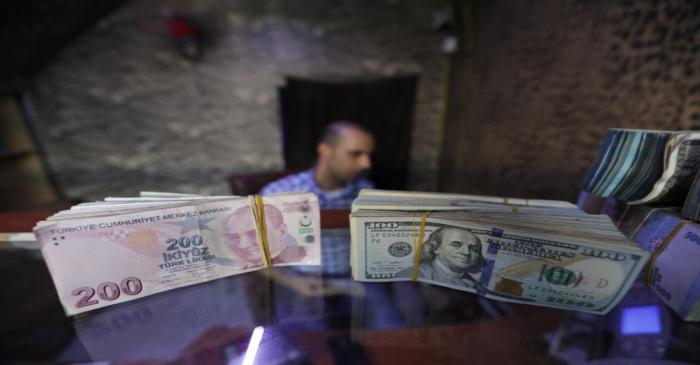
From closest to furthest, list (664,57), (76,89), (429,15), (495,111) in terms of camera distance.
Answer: (664,57) → (495,111) → (76,89) → (429,15)

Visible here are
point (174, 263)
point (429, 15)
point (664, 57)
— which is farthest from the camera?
point (429, 15)

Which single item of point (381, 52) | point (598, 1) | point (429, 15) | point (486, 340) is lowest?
point (486, 340)

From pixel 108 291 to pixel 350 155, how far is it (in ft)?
3.73

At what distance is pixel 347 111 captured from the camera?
8.09 feet

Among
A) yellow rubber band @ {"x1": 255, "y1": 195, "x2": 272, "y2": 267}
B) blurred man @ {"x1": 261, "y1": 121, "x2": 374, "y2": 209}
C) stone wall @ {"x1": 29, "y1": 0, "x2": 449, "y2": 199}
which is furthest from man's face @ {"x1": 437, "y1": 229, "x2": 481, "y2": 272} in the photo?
stone wall @ {"x1": 29, "y1": 0, "x2": 449, "y2": 199}

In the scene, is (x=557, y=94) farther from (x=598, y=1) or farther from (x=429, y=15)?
(x=429, y=15)

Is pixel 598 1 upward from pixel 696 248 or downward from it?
upward

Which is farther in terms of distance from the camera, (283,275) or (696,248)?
(283,275)

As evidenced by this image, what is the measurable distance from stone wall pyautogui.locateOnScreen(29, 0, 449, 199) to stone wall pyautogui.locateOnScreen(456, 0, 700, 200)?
74 centimetres

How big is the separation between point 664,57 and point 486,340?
1.05 m

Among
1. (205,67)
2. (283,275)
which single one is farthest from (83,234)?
(205,67)

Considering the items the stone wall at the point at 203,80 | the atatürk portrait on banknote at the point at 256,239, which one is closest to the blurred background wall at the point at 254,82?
the stone wall at the point at 203,80

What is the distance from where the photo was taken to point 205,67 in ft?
7.59

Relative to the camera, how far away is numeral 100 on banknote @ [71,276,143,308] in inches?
20.9
